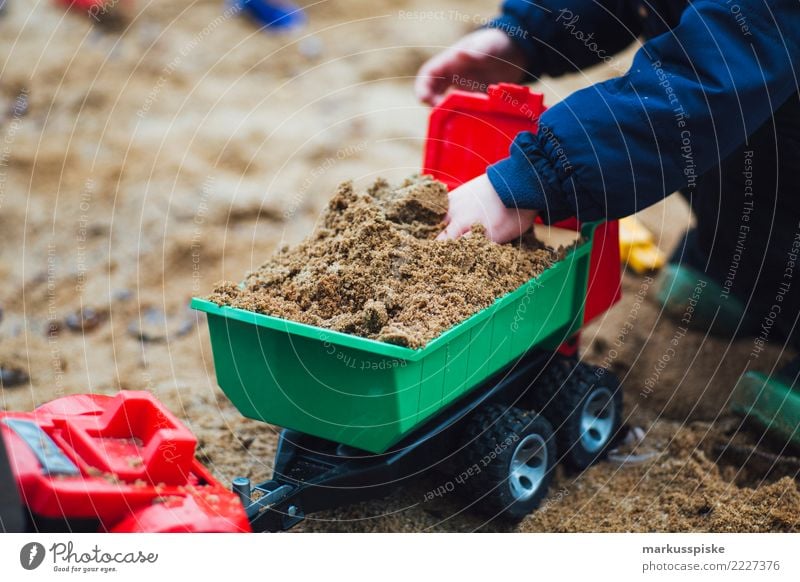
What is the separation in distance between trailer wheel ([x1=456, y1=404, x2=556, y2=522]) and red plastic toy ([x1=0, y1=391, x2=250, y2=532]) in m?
0.42

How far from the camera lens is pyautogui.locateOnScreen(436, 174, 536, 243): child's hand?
1.41 metres

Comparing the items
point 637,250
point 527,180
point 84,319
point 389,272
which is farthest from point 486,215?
point 84,319

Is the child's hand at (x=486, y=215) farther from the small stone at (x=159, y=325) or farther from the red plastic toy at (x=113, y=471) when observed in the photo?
the small stone at (x=159, y=325)

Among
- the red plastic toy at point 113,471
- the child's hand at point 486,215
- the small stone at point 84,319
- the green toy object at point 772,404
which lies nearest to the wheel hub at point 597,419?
the green toy object at point 772,404

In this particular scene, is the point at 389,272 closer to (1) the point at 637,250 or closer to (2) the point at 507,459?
(2) the point at 507,459

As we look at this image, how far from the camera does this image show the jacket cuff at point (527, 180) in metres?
1.37

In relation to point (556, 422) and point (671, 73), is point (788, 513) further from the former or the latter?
point (671, 73)

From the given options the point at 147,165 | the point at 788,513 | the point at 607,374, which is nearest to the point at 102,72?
the point at 147,165

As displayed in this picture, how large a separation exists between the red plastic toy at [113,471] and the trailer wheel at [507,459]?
0.42 meters

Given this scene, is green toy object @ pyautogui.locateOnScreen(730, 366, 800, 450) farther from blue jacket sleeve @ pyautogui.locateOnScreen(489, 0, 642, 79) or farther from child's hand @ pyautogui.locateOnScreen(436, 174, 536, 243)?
blue jacket sleeve @ pyautogui.locateOnScreen(489, 0, 642, 79)

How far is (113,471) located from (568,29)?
134 centimetres

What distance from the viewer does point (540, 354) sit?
1591 mm

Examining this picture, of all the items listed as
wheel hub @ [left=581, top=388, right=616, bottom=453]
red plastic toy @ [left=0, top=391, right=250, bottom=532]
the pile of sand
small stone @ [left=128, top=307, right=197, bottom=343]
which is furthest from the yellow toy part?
red plastic toy @ [left=0, top=391, right=250, bottom=532]
